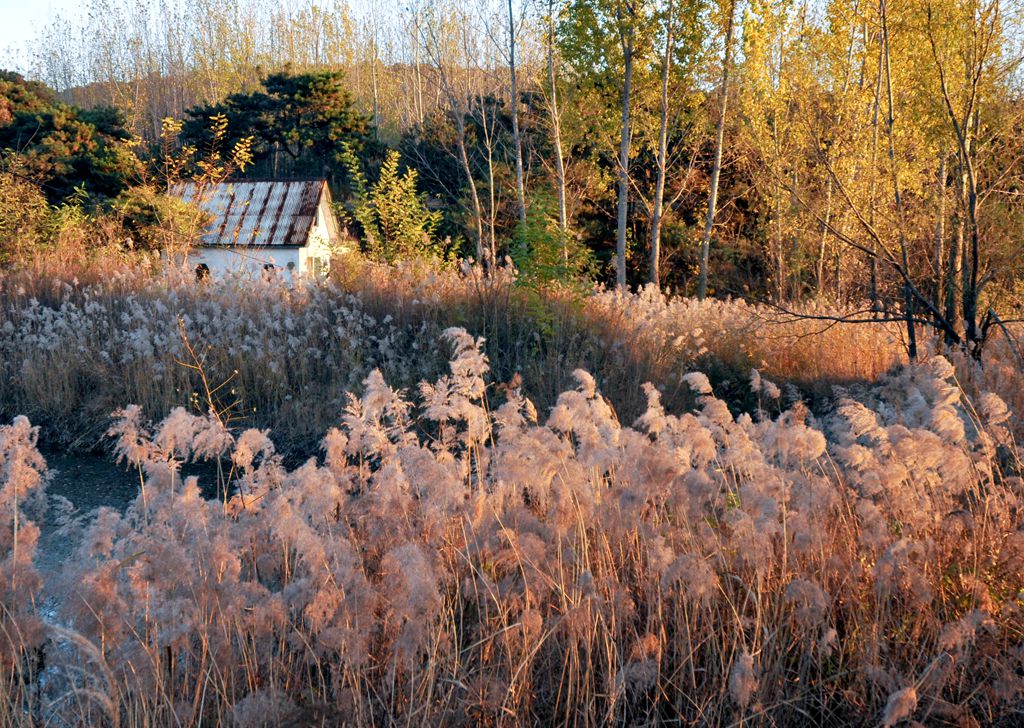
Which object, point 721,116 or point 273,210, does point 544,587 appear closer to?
point 721,116

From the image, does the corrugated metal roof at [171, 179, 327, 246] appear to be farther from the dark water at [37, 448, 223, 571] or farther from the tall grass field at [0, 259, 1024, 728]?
the tall grass field at [0, 259, 1024, 728]

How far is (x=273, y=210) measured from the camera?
22.8 m

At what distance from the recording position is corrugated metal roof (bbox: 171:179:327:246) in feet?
72.7

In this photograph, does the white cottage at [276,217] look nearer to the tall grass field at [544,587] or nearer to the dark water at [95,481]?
the dark water at [95,481]

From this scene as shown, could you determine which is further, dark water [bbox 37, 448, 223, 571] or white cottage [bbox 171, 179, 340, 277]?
white cottage [bbox 171, 179, 340, 277]

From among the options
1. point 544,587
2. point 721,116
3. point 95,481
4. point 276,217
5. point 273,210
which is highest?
point 721,116

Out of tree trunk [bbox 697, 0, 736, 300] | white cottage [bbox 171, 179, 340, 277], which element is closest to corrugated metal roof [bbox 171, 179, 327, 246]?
white cottage [bbox 171, 179, 340, 277]

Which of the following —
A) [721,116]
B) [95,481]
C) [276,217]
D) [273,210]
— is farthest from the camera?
[273,210]

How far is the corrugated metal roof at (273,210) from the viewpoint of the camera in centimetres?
2217

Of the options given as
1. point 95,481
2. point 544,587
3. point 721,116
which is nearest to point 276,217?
point 721,116

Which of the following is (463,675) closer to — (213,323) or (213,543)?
(213,543)

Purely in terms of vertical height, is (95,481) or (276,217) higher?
(276,217)

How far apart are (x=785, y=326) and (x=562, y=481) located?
553cm

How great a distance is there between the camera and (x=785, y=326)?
8.05 meters
